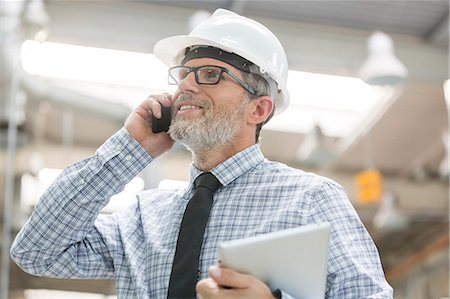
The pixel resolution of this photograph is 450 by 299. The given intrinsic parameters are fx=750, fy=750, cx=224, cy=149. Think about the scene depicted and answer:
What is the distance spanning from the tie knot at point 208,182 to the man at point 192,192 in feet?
0.05

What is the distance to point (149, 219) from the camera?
7.29ft

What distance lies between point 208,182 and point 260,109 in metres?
0.35

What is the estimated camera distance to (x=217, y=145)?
2230 millimetres

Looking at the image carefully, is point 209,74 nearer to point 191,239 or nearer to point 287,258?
point 191,239

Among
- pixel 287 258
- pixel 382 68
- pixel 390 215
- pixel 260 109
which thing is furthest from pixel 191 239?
pixel 390 215

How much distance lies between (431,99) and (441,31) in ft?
6.78

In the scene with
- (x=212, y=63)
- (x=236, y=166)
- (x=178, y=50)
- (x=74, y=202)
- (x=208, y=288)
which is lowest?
(x=208, y=288)

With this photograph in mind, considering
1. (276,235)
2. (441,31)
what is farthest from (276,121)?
(276,235)

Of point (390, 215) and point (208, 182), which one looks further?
point (390, 215)

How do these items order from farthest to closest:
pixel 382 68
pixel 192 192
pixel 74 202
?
pixel 382 68 < pixel 192 192 < pixel 74 202

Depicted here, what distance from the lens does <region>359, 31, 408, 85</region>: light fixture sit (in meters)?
5.14

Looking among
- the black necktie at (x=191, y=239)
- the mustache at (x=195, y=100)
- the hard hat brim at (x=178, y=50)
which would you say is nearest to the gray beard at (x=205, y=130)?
the mustache at (x=195, y=100)

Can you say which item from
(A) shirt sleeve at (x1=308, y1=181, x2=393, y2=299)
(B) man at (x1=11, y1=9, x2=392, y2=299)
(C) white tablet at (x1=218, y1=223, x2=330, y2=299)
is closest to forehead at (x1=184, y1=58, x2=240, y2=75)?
(B) man at (x1=11, y1=9, x2=392, y2=299)

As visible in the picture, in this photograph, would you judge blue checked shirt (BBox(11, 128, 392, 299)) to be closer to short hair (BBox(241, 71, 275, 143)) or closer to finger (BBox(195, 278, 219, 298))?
short hair (BBox(241, 71, 275, 143))
